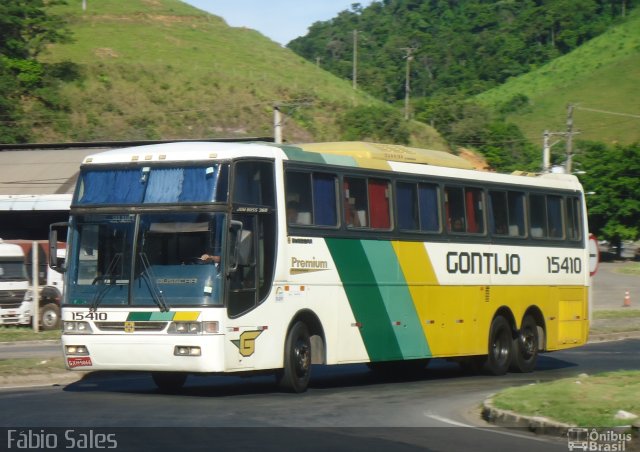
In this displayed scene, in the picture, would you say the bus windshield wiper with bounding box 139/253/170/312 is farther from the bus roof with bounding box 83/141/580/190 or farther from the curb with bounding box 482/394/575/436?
the curb with bounding box 482/394/575/436

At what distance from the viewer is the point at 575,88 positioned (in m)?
155

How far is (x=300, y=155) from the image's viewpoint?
1747 cm

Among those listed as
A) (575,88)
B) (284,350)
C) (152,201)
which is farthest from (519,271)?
(575,88)

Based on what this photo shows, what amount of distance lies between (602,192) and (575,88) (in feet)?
183

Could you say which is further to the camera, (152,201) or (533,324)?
(533,324)

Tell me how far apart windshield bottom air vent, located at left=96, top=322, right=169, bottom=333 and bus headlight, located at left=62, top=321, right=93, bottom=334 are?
159 millimetres

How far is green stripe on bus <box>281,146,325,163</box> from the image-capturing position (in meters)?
17.2

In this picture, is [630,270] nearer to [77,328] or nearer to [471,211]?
[471,211]

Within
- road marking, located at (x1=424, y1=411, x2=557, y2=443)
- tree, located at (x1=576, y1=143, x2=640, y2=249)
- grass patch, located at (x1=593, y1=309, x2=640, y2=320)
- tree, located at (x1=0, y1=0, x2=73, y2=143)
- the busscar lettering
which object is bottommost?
road marking, located at (x1=424, y1=411, x2=557, y2=443)

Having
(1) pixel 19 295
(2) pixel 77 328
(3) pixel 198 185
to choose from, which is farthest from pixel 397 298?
(1) pixel 19 295

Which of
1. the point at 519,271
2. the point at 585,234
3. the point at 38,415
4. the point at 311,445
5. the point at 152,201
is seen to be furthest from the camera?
the point at 585,234

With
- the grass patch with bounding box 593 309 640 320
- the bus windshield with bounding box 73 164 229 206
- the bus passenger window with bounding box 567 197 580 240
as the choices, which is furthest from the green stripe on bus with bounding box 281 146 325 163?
the grass patch with bounding box 593 309 640 320

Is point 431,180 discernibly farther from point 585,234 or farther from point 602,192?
point 602,192

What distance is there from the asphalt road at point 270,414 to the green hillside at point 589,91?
112738mm
